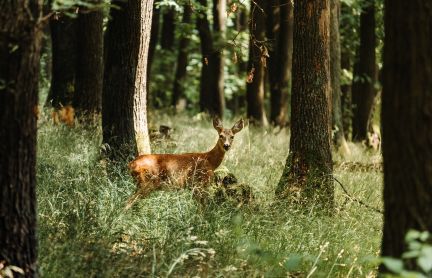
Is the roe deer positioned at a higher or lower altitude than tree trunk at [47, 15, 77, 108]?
lower

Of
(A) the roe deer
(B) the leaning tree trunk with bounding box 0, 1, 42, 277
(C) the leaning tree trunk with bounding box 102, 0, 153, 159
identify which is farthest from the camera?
(C) the leaning tree trunk with bounding box 102, 0, 153, 159

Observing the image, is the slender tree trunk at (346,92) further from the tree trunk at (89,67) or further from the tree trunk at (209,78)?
the tree trunk at (89,67)

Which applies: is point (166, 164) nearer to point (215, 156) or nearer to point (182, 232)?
point (215, 156)

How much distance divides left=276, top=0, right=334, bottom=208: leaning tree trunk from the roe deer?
3.84 ft

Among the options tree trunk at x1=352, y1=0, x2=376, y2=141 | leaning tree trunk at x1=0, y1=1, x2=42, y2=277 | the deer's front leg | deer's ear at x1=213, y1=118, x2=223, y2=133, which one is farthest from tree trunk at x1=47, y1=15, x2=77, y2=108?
leaning tree trunk at x1=0, y1=1, x2=42, y2=277

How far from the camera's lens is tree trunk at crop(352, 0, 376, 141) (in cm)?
1836

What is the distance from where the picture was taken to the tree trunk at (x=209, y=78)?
1942cm

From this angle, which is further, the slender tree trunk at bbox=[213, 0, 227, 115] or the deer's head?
the slender tree trunk at bbox=[213, 0, 227, 115]

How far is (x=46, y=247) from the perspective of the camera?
5137 mm

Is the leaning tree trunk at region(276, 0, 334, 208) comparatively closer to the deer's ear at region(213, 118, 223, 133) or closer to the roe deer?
the roe deer

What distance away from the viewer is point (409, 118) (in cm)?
398

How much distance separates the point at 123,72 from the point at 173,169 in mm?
1569

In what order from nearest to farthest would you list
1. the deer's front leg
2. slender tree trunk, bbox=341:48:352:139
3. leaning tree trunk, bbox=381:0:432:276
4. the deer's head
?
1. leaning tree trunk, bbox=381:0:432:276
2. the deer's front leg
3. the deer's head
4. slender tree trunk, bbox=341:48:352:139

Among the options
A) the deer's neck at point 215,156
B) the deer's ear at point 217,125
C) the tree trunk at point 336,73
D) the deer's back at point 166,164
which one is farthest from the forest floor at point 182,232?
the tree trunk at point 336,73
